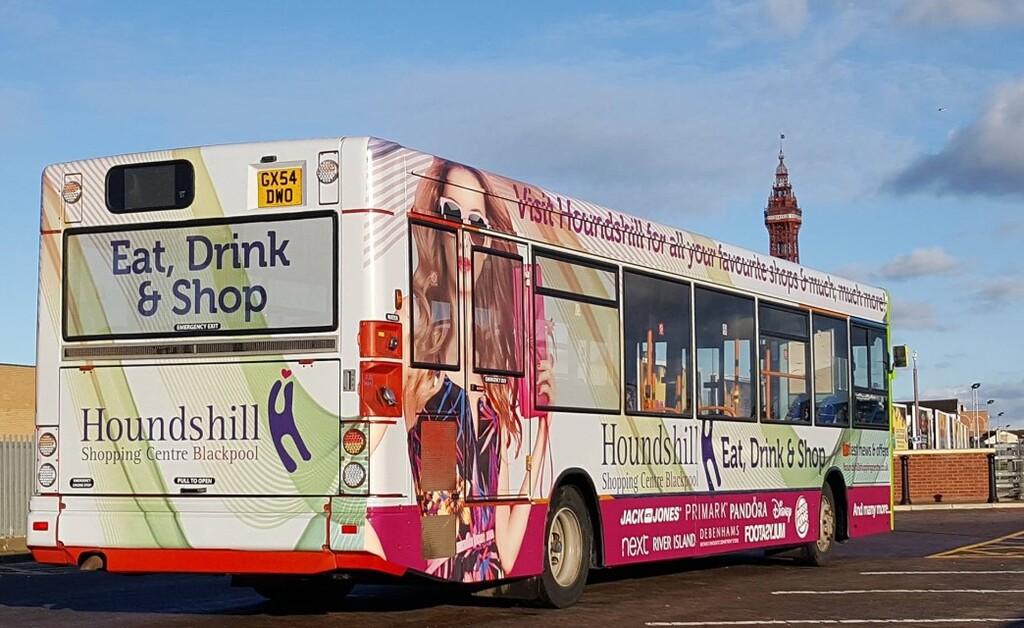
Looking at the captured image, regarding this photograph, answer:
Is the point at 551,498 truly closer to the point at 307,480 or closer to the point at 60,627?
the point at 307,480

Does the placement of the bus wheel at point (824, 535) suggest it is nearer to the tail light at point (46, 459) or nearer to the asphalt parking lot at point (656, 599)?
the asphalt parking lot at point (656, 599)

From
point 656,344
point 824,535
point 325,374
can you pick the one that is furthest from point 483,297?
point 824,535

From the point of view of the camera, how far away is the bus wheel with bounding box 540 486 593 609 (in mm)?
12078

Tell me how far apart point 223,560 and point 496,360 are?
102 inches

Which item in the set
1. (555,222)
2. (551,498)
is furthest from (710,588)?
(555,222)

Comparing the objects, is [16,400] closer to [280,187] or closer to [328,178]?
[280,187]

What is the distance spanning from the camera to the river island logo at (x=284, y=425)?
10094 millimetres

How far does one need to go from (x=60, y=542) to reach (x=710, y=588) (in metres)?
6.56

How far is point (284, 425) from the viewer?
10172 millimetres

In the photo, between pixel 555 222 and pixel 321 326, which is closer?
pixel 321 326

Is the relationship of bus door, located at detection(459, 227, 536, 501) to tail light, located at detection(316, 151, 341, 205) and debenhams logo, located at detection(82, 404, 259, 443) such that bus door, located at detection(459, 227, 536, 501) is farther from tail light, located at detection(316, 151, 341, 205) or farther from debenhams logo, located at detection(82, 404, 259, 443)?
debenhams logo, located at detection(82, 404, 259, 443)

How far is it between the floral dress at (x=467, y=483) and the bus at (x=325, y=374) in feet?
0.07

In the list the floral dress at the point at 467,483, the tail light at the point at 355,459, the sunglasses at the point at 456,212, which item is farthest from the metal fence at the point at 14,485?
the tail light at the point at 355,459

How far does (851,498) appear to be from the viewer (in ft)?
59.7
